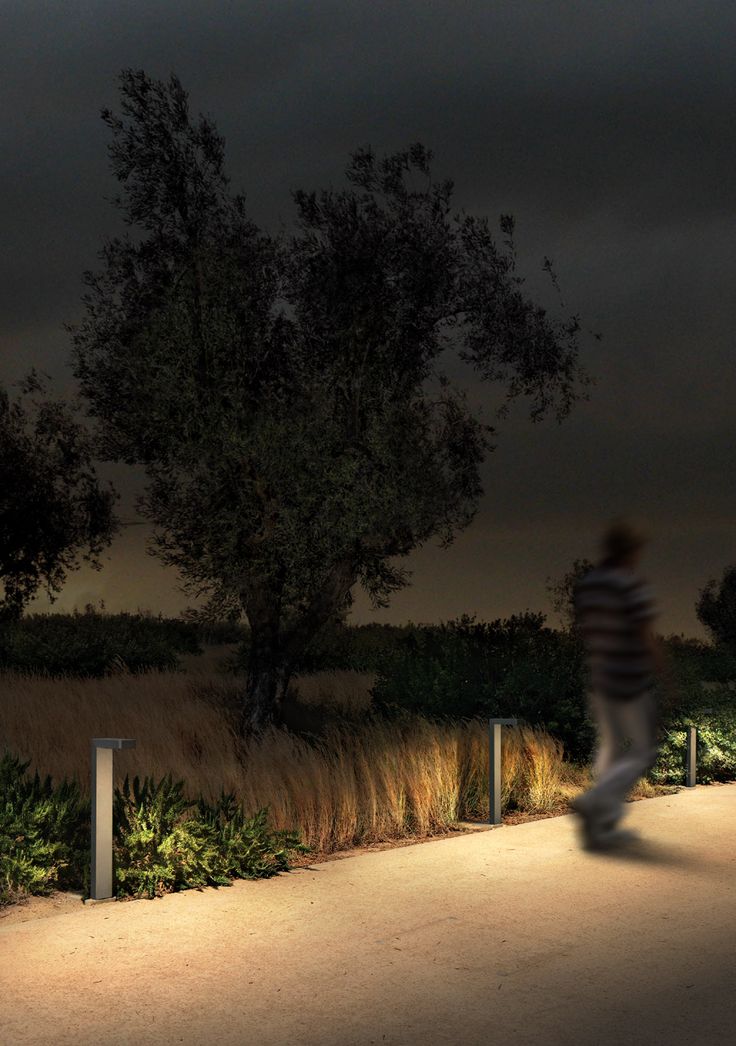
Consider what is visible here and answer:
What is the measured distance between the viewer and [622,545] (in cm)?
634

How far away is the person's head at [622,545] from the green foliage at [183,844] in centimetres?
365

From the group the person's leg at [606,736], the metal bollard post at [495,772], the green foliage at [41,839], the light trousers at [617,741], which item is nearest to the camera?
the light trousers at [617,741]

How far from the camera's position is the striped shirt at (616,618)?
616 centimetres

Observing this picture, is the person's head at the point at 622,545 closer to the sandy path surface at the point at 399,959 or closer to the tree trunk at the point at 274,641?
the sandy path surface at the point at 399,959

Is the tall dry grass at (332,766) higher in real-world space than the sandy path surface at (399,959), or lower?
higher

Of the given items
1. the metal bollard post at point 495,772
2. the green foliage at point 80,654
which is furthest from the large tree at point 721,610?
the metal bollard post at point 495,772

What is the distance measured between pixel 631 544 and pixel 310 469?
920cm

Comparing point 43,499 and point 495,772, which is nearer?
point 495,772

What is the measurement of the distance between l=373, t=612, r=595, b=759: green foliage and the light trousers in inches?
268

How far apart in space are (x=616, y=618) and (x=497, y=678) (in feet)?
31.6

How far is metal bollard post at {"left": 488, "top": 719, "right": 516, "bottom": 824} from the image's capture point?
36.2ft

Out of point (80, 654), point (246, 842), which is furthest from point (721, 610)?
point (246, 842)

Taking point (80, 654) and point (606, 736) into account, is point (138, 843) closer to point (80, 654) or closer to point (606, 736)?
point (606, 736)

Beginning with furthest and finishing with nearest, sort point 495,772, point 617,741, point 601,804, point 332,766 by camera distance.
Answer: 1. point 332,766
2. point 495,772
3. point 617,741
4. point 601,804
